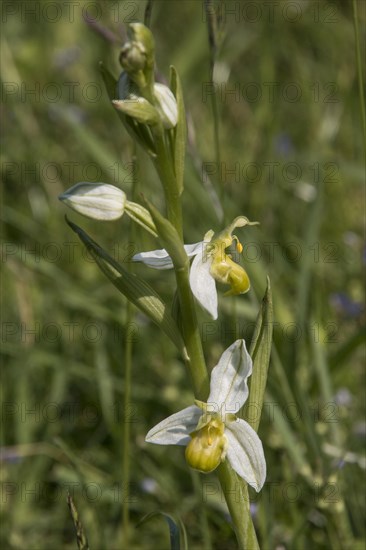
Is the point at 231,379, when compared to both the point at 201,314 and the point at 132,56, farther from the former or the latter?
the point at 201,314

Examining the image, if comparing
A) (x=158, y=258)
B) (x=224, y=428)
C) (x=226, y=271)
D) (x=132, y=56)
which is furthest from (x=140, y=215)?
(x=224, y=428)

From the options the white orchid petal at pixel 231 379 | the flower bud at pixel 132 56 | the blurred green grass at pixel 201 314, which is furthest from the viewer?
the blurred green grass at pixel 201 314


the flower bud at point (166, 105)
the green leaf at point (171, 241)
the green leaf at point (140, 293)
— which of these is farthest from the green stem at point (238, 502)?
the flower bud at point (166, 105)

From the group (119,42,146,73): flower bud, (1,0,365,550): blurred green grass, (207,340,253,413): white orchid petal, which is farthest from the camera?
(1,0,365,550): blurred green grass

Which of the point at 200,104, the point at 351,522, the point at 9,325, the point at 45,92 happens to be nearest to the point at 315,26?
the point at 200,104

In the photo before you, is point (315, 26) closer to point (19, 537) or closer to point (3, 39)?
point (3, 39)

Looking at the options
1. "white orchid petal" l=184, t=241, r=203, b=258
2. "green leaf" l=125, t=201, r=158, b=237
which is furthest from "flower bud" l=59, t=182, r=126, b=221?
"white orchid petal" l=184, t=241, r=203, b=258

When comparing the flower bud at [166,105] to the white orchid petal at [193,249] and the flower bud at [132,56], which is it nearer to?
the flower bud at [132,56]

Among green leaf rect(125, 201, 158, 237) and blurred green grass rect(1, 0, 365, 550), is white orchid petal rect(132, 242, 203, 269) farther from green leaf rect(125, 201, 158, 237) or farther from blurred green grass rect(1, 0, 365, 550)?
blurred green grass rect(1, 0, 365, 550)
